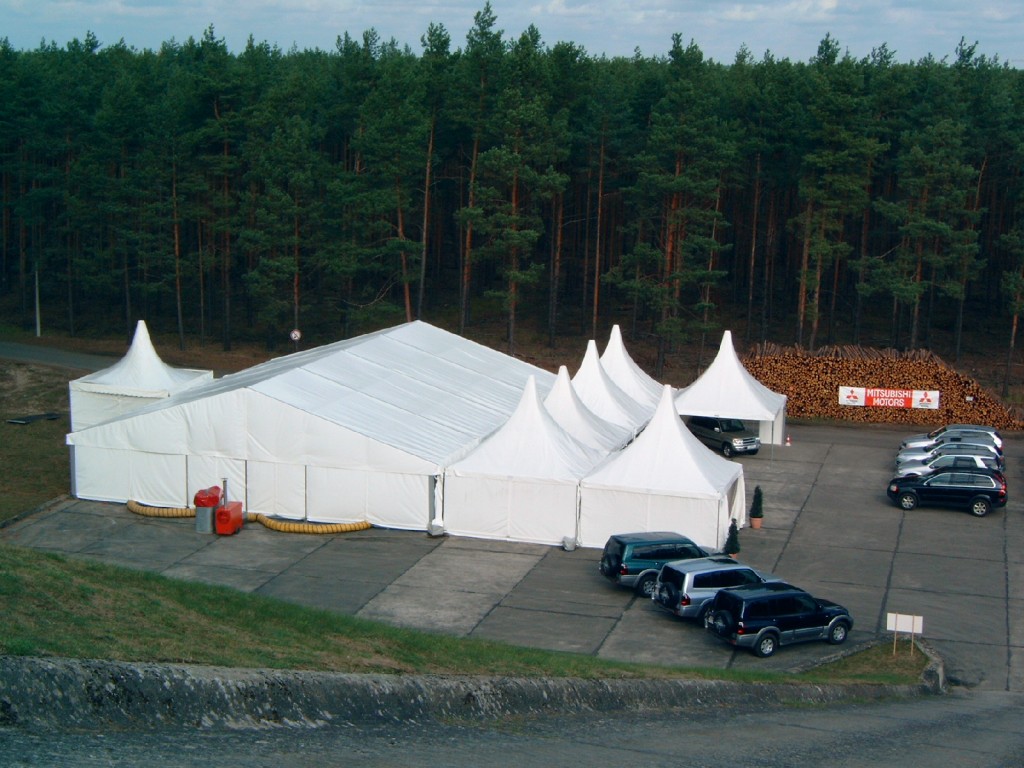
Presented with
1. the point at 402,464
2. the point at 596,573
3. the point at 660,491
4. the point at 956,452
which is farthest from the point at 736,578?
the point at 956,452

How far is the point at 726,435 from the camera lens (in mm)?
35250

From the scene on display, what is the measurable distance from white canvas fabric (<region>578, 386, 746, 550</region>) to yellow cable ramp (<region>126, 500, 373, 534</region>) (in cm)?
550

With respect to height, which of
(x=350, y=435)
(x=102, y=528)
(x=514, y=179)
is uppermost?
(x=514, y=179)

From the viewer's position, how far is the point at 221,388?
29.2m

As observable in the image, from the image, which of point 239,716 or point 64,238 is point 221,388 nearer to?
point 239,716

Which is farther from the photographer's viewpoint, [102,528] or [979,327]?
[979,327]

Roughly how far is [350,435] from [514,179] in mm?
24804

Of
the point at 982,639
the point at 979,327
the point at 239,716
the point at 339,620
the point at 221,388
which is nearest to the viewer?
the point at 239,716

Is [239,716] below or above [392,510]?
above

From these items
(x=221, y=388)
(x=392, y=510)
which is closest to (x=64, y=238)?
(x=221, y=388)

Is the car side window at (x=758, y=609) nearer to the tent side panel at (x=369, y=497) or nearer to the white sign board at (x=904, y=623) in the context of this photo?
the white sign board at (x=904, y=623)

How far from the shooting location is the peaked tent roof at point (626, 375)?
3762 centimetres

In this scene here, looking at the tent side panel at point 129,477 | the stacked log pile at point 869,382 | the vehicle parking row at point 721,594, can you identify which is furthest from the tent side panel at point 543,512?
the stacked log pile at point 869,382

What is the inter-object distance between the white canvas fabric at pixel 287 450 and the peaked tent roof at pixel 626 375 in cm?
910
